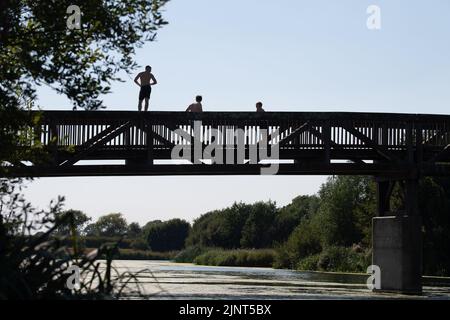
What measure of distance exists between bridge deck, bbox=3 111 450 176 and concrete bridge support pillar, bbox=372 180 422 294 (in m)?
1.51

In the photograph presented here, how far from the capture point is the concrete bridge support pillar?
3200cm

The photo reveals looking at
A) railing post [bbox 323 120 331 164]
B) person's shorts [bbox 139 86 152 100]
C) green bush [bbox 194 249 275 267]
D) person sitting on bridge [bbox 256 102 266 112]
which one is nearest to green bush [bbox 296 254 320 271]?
green bush [bbox 194 249 275 267]

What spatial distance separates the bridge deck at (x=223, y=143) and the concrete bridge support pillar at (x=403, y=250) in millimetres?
1511

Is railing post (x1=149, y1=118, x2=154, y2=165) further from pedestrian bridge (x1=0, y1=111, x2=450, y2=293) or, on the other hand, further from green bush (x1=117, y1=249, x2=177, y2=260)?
green bush (x1=117, y1=249, x2=177, y2=260)

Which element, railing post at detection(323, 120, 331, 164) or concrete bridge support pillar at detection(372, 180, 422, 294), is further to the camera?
concrete bridge support pillar at detection(372, 180, 422, 294)

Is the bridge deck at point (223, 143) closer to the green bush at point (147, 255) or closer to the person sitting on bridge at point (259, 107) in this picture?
the person sitting on bridge at point (259, 107)

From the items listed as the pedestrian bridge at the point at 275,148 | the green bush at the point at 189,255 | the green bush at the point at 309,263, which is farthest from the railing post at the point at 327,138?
the green bush at the point at 189,255

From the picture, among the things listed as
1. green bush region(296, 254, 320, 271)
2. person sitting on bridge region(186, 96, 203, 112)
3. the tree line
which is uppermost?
person sitting on bridge region(186, 96, 203, 112)

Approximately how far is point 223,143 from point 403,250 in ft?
23.8

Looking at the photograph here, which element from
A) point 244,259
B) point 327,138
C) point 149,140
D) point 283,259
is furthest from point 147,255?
point 149,140

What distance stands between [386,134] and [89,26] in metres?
18.0

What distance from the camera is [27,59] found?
14719 mm

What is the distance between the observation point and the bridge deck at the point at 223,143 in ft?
95.4
